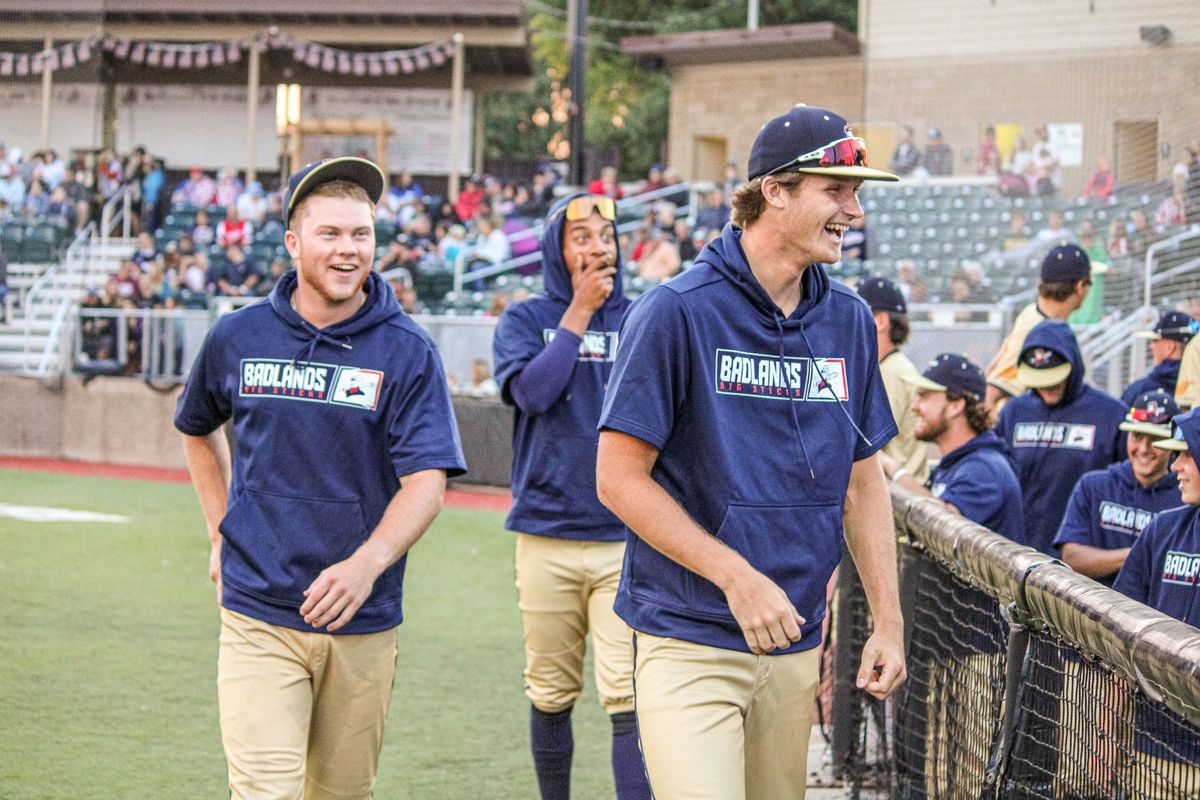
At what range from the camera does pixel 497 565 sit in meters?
11.7

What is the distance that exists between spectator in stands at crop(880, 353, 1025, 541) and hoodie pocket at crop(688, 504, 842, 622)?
211 cm

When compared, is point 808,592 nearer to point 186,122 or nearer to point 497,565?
point 497,565

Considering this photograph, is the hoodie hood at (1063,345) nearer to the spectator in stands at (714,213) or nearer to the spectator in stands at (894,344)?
the spectator in stands at (894,344)

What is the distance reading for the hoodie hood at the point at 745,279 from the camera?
3.26m

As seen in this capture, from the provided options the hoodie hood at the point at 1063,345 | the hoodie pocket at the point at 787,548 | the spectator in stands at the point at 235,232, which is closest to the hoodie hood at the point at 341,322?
the hoodie pocket at the point at 787,548

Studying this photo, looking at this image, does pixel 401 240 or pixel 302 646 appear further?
pixel 401 240

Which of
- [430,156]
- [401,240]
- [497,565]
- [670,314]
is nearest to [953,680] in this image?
[670,314]

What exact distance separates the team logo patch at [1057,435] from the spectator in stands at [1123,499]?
0.64 metres

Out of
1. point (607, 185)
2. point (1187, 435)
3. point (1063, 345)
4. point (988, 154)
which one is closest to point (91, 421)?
point (607, 185)

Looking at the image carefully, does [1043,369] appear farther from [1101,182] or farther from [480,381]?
[480,381]

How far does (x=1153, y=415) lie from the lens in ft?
18.1

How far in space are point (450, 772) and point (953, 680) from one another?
243 centimetres

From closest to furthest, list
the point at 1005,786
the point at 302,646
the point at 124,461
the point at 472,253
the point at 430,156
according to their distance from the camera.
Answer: the point at 1005,786, the point at 302,646, the point at 124,461, the point at 472,253, the point at 430,156

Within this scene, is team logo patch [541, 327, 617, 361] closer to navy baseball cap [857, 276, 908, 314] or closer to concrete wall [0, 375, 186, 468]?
navy baseball cap [857, 276, 908, 314]
